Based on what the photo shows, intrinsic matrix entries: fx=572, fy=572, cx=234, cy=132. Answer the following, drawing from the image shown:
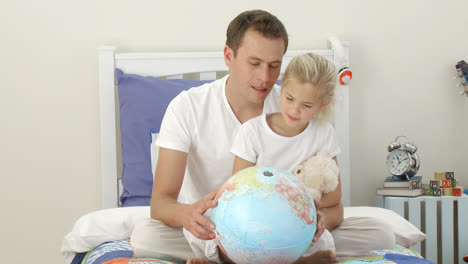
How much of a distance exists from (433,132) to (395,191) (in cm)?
54

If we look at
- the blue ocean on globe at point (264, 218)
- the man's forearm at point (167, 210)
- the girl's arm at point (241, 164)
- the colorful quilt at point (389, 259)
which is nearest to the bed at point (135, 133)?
the colorful quilt at point (389, 259)

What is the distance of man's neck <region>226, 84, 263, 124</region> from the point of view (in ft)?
6.40

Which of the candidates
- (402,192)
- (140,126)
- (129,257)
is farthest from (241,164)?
(402,192)

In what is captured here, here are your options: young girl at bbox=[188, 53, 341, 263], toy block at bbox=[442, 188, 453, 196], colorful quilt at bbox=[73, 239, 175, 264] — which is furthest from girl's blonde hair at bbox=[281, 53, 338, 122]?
toy block at bbox=[442, 188, 453, 196]

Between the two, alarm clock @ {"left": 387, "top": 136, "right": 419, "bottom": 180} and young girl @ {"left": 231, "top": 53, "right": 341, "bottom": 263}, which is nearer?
young girl @ {"left": 231, "top": 53, "right": 341, "bottom": 263}

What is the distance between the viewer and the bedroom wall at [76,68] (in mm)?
2666

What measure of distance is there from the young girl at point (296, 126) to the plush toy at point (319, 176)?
9 centimetres

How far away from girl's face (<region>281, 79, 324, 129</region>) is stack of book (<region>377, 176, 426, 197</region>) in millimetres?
1030

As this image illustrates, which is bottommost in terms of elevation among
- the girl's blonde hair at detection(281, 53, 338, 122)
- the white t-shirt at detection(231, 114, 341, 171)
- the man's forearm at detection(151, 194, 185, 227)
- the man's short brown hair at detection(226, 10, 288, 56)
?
the man's forearm at detection(151, 194, 185, 227)

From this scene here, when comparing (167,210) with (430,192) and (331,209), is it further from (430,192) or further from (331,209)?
(430,192)

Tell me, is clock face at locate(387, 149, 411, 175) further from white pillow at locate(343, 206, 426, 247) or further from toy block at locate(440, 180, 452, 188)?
white pillow at locate(343, 206, 426, 247)

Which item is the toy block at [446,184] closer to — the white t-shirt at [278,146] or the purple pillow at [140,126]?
the white t-shirt at [278,146]

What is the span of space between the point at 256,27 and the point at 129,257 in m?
0.83

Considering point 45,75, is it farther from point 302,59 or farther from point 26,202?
point 302,59
